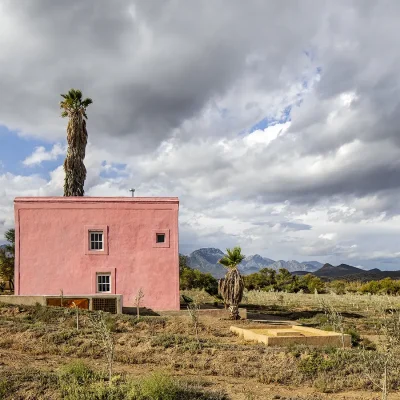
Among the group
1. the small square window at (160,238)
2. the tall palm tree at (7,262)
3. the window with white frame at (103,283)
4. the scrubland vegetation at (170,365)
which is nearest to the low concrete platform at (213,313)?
the window with white frame at (103,283)

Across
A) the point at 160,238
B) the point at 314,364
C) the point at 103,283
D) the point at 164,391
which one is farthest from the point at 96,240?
the point at 164,391

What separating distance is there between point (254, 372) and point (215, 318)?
38.3 feet

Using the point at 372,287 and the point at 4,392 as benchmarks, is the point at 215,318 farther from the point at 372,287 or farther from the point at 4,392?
the point at 372,287

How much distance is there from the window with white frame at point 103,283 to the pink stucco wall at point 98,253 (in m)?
0.31

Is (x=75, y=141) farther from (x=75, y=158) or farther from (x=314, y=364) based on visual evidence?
(x=314, y=364)

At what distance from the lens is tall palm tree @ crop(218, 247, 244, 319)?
26.3m

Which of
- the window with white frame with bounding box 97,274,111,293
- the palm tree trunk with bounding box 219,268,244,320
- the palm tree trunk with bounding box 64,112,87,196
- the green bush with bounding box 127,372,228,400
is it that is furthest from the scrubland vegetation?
the palm tree trunk with bounding box 64,112,87,196

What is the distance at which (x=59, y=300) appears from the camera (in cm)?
2566

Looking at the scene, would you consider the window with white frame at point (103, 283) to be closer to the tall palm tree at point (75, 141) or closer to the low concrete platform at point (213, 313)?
the low concrete platform at point (213, 313)

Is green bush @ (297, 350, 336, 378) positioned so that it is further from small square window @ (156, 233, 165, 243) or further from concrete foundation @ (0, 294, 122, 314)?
small square window @ (156, 233, 165, 243)

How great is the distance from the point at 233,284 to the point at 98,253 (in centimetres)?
818

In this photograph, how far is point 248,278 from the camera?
68.2m

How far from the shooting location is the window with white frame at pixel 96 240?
2838cm

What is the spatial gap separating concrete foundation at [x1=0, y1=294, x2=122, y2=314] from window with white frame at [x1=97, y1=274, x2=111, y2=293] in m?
2.07
